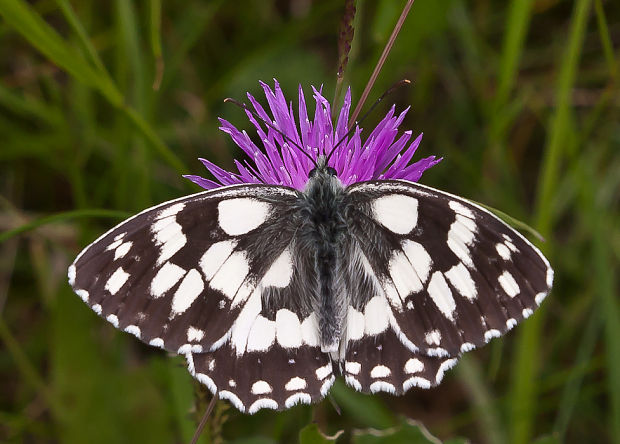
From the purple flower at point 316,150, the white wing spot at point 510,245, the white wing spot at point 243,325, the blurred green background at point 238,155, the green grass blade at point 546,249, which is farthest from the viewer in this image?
the blurred green background at point 238,155

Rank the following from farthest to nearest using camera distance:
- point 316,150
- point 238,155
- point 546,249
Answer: point 238,155, point 546,249, point 316,150

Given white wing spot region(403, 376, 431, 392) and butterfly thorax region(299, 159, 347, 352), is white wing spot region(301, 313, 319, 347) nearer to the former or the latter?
butterfly thorax region(299, 159, 347, 352)

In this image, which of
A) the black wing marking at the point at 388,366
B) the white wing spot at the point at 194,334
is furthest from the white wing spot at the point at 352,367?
the white wing spot at the point at 194,334

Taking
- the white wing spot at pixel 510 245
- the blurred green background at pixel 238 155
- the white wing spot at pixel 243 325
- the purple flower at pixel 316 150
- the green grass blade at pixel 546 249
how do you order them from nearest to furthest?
the white wing spot at pixel 510 245, the white wing spot at pixel 243 325, the purple flower at pixel 316 150, the green grass blade at pixel 546 249, the blurred green background at pixel 238 155

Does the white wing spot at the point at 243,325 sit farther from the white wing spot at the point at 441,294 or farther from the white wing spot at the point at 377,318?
the white wing spot at the point at 441,294

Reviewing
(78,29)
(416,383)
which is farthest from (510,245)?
(78,29)

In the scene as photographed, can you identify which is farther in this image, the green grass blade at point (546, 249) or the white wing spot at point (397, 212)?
the green grass blade at point (546, 249)

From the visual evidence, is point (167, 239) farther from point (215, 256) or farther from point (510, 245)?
Answer: point (510, 245)
